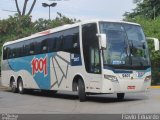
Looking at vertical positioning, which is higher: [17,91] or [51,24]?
[51,24]

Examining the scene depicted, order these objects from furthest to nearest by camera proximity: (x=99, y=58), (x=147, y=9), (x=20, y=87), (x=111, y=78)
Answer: (x=147, y=9) < (x=20, y=87) < (x=99, y=58) < (x=111, y=78)

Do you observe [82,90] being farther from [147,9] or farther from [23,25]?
[147,9]

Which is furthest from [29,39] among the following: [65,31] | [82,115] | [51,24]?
[51,24]

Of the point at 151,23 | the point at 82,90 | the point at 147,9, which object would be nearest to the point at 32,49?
the point at 82,90

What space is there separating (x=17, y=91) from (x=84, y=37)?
10976 mm

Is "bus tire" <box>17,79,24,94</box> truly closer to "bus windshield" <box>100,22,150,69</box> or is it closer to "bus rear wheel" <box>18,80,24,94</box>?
"bus rear wheel" <box>18,80,24,94</box>

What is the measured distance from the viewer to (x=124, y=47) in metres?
20.3

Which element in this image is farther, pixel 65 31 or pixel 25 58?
pixel 25 58

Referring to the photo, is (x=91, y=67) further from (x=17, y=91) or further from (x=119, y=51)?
(x=17, y=91)

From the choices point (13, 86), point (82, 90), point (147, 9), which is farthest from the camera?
point (147, 9)

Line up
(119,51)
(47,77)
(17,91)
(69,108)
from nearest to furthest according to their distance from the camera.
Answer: (69,108) < (119,51) < (47,77) < (17,91)

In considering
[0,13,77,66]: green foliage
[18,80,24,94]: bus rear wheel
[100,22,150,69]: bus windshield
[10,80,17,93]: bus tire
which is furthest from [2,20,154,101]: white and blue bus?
[0,13,77,66]: green foliage

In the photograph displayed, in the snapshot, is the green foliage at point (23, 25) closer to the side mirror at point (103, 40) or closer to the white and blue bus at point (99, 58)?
the white and blue bus at point (99, 58)

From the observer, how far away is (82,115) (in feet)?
51.8
